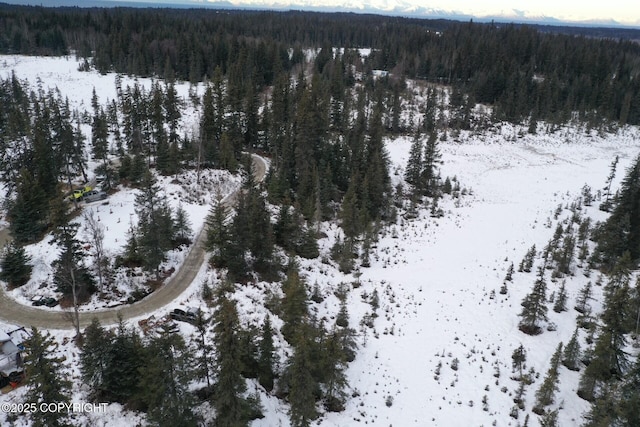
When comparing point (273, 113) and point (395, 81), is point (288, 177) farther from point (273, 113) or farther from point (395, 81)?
point (395, 81)

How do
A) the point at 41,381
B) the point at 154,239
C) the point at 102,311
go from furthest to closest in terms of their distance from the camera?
the point at 154,239, the point at 102,311, the point at 41,381

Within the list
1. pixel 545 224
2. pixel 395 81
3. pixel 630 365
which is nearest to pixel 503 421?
pixel 630 365

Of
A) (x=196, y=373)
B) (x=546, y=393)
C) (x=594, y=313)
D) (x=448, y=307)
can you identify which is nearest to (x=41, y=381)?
(x=196, y=373)

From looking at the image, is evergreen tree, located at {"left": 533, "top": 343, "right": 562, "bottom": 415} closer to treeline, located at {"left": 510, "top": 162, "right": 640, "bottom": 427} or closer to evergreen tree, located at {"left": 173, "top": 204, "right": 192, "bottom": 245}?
treeline, located at {"left": 510, "top": 162, "right": 640, "bottom": 427}

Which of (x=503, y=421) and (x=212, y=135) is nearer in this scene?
(x=503, y=421)

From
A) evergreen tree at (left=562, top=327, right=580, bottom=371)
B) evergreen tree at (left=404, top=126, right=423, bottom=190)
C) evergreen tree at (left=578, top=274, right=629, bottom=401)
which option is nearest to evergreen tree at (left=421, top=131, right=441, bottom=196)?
evergreen tree at (left=404, top=126, right=423, bottom=190)

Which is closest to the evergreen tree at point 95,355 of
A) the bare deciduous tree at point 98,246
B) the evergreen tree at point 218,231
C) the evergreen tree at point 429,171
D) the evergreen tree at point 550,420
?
the bare deciduous tree at point 98,246

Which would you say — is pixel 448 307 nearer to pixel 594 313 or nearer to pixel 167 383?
pixel 594 313

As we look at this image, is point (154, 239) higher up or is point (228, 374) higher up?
point (154, 239)
